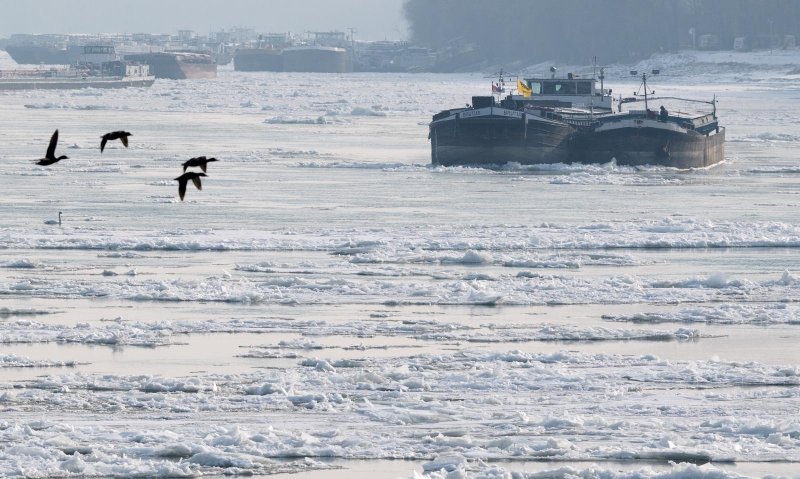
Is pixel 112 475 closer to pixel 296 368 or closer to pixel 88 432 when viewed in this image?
pixel 88 432

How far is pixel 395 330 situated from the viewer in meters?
21.8

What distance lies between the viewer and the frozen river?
15.8 metres

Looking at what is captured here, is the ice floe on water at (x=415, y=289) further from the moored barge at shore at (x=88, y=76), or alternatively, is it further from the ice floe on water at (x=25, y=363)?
the moored barge at shore at (x=88, y=76)

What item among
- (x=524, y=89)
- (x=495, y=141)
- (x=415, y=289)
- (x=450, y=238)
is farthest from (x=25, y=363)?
(x=524, y=89)

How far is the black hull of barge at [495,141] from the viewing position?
5712cm

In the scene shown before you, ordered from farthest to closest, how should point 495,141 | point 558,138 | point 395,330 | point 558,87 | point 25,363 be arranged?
1. point 558,87
2. point 558,138
3. point 495,141
4. point 395,330
5. point 25,363

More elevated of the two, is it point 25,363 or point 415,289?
point 25,363

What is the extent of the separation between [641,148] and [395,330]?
37006 millimetres

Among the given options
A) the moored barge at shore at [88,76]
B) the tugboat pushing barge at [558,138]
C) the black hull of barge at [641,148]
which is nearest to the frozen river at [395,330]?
the tugboat pushing barge at [558,138]

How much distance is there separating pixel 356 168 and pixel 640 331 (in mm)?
32368

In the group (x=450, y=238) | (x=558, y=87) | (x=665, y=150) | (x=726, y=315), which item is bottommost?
(x=665, y=150)

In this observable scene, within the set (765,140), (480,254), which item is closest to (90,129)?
(765,140)

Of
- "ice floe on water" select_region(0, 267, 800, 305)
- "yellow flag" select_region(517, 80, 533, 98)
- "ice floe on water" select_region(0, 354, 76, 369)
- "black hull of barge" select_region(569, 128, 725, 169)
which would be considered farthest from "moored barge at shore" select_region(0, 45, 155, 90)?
"ice floe on water" select_region(0, 354, 76, 369)

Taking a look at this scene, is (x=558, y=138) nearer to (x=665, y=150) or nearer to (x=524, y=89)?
(x=665, y=150)
